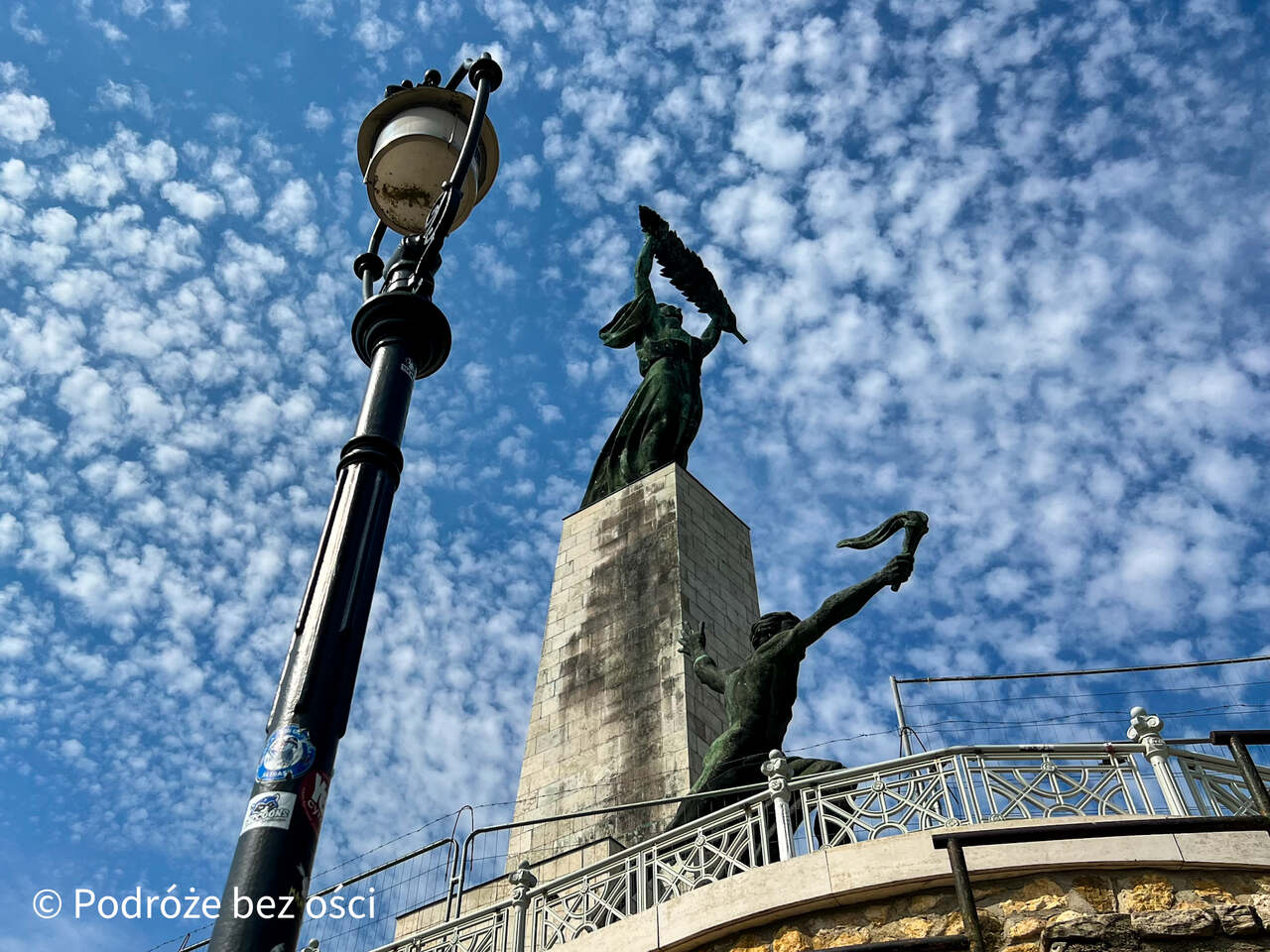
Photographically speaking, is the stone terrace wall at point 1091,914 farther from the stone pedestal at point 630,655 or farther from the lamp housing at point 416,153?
the lamp housing at point 416,153

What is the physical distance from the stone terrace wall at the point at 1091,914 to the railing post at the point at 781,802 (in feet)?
1.92

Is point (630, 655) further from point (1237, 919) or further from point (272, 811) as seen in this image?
point (272, 811)

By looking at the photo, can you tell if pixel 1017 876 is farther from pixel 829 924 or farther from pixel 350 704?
pixel 350 704

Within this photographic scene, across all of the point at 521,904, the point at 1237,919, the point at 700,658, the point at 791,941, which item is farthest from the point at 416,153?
the point at 700,658

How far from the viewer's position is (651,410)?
16516 mm

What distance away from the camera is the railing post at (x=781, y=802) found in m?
7.19

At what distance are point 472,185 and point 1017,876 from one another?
4.87m

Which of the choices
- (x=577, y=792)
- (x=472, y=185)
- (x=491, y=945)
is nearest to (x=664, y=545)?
(x=577, y=792)

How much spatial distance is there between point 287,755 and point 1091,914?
468 centimetres

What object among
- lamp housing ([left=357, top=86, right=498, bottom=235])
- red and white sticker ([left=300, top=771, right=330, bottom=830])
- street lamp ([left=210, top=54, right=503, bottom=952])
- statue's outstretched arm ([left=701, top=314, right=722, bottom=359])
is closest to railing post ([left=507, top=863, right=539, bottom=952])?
street lamp ([left=210, top=54, right=503, bottom=952])

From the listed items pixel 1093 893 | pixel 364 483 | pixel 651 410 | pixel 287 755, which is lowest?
pixel 287 755

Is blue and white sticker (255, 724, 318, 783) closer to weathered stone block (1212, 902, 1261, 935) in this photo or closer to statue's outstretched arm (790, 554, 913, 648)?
weathered stone block (1212, 902, 1261, 935)

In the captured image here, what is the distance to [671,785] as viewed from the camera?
11375mm

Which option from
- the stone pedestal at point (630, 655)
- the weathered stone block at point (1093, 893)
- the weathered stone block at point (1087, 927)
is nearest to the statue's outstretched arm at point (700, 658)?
the stone pedestal at point (630, 655)
